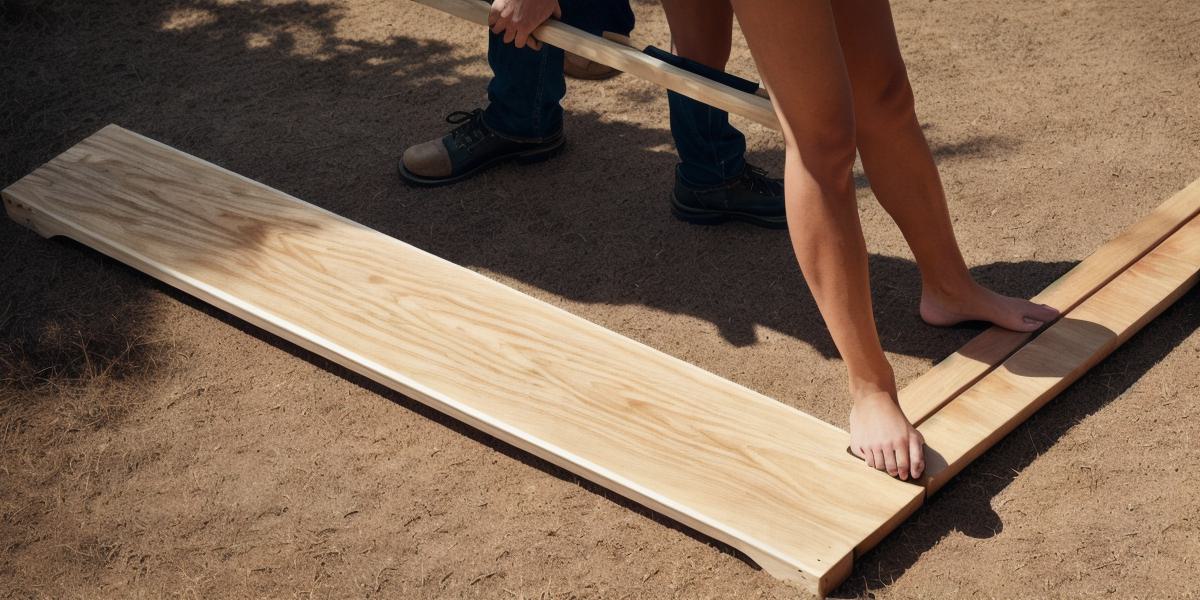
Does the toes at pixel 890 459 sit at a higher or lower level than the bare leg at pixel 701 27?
lower

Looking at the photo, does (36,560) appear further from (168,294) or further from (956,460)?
(956,460)

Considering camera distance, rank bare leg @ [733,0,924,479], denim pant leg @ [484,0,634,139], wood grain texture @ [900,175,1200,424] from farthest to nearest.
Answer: denim pant leg @ [484,0,634,139] → wood grain texture @ [900,175,1200,424] → bare leg @ [733,0,924,479]

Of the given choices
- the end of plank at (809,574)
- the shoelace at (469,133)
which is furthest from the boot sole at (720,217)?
the end of plank at (809,574)

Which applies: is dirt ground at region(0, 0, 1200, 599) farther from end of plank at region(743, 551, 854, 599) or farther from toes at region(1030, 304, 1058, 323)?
toes at region(1030, 304, 1058, 323)

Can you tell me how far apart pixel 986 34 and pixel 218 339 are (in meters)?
2.55

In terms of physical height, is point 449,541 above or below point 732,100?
below

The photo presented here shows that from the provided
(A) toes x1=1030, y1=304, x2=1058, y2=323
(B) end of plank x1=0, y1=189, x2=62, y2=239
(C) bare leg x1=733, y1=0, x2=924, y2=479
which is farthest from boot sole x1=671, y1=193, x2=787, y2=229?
(B) end of plank x1=0, y1=189, x2=62, y2=239

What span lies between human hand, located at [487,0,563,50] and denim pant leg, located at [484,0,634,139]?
512 mm

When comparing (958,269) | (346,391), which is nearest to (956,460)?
(958,269)

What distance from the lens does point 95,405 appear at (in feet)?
8.82

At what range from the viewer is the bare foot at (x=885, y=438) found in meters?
2.27

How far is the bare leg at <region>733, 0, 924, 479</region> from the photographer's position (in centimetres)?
198

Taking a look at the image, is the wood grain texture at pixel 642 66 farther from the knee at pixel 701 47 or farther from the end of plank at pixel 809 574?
the end of plank at pixel 809 574

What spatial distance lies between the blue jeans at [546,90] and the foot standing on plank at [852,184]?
65cm
